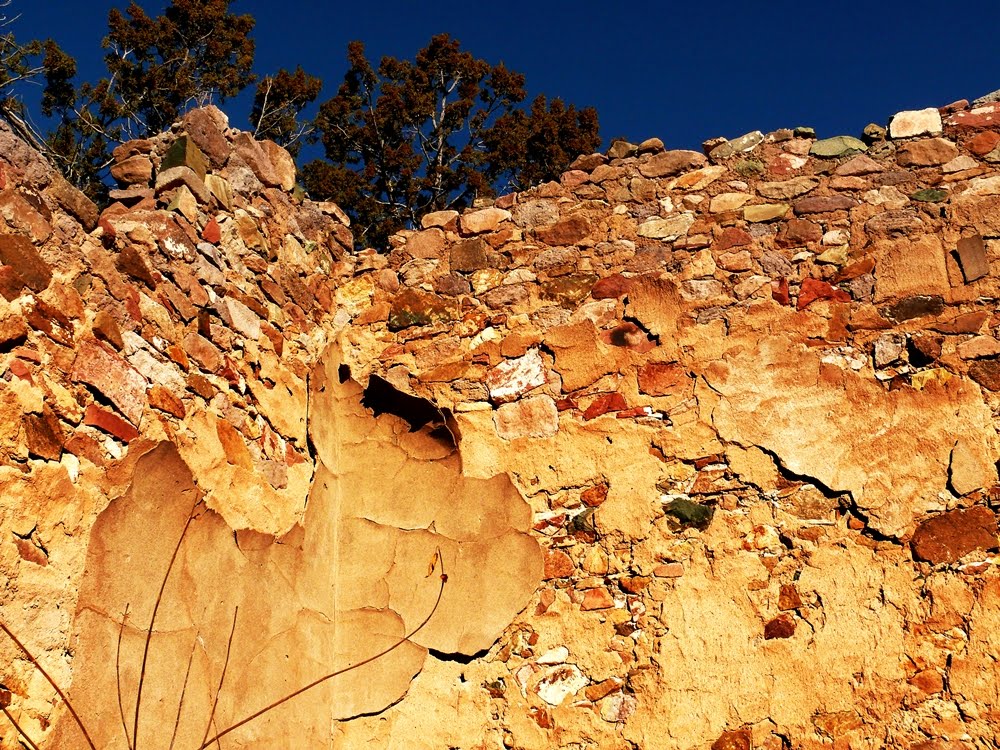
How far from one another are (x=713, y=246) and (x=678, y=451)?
0.86 m

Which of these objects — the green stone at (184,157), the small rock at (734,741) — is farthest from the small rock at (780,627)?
the green stone at (184,157)

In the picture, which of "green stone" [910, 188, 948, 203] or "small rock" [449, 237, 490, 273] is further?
"small rock" [449, 237, 490, 273]

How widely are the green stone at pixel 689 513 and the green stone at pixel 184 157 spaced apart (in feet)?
6.64

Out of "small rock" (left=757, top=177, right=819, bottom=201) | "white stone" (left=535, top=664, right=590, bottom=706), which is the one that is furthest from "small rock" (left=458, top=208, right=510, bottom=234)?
"white stone" (left=535, top=664, right=590, bottom=706)

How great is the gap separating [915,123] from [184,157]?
110 inches

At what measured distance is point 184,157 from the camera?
11.5 feet

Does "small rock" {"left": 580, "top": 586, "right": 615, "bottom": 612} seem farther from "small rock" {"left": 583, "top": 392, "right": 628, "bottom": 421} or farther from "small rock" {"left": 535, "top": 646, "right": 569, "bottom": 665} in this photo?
"small rock" {"left": 583, "top": 392, "right": 628, "bottom": 421}

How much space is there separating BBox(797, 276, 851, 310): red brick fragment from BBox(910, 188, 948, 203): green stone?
0.49 meters

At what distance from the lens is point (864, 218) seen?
3.80m

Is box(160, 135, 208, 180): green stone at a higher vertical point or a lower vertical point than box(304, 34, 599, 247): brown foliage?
lower

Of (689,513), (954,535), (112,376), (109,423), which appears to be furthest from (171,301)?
(954,535)

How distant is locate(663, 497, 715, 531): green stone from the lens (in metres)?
3.42

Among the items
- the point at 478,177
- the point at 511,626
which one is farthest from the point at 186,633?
the point at 478,177

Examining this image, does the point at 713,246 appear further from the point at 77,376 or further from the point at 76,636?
the point at 76,636
